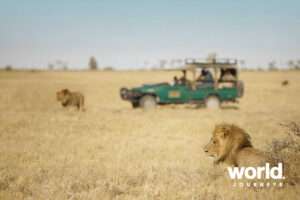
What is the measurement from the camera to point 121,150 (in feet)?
25.3

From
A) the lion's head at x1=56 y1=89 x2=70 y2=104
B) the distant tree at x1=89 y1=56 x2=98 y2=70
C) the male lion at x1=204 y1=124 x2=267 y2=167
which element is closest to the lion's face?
the male lion at x1=204 y1=124 x2=267 y2=167

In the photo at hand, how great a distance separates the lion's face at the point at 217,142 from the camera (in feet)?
16.9

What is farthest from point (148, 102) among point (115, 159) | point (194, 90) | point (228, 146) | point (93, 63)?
point (93, 63)

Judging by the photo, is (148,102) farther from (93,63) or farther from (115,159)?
(93,63)

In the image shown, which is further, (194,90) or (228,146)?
(194,90)

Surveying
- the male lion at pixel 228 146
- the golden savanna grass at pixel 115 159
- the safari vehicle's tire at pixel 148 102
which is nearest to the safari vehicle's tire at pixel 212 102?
the safari vehicle's tire at pixel 148 102

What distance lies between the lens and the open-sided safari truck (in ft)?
53.0

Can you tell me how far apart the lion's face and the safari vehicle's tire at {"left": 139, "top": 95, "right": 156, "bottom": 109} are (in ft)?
36.0

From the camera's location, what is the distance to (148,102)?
Answer: 16125 millimetres

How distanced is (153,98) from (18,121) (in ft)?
24.5

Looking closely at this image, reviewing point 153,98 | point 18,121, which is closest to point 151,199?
point 18,121

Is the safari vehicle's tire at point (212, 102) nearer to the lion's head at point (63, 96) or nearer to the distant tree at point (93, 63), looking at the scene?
the lion's head at point (63, 96)

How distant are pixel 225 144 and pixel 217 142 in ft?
0.52

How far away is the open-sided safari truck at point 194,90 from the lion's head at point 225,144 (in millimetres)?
10921
